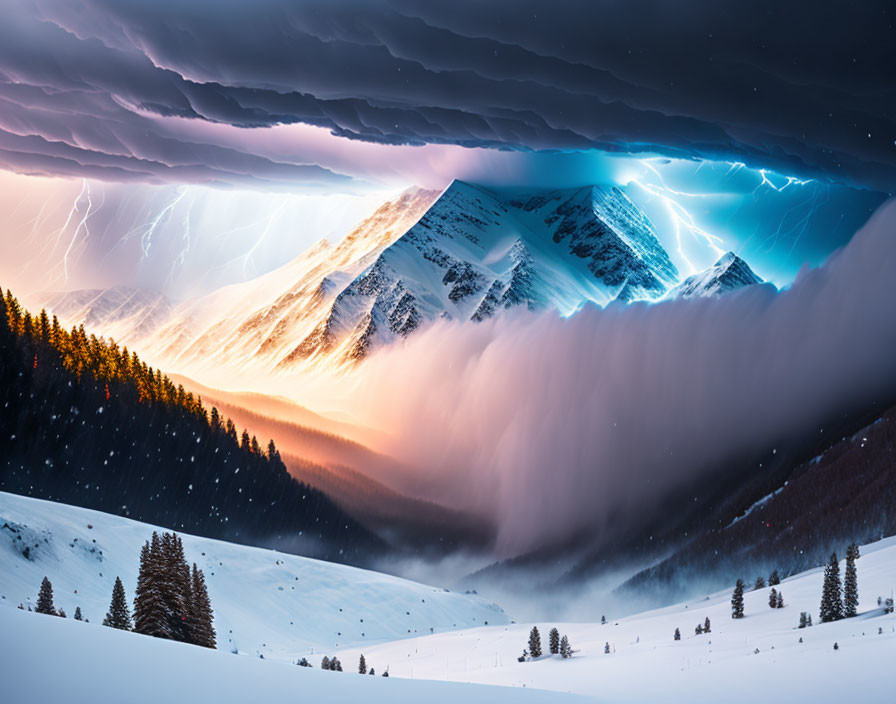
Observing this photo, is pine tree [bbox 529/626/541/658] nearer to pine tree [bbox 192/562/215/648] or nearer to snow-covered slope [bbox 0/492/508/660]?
snow-covered slope [bbox 0/492/508/660]

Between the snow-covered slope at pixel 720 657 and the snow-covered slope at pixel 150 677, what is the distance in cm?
512

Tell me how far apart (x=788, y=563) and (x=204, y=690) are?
210 meters

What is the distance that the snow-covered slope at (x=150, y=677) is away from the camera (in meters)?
10.4

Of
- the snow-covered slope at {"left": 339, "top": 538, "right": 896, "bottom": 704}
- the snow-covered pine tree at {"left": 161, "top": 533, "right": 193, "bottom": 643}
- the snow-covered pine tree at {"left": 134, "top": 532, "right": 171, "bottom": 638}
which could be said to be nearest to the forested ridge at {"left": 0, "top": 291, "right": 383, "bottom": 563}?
the snow-covered slope at {"left": 339, "top": 538, "right": 896, "bottom": 704}

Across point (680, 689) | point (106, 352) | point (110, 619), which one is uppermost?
point (106, 352)

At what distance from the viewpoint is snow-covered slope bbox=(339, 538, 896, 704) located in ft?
84.9

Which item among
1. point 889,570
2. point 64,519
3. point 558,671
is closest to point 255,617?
point 64,519

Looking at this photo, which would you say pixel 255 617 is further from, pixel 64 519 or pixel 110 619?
pixel 110 619

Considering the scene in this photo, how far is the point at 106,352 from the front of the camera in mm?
120062

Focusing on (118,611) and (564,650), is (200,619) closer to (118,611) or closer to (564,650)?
(118,611)

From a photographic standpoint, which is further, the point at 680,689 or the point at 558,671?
the point at 558,671

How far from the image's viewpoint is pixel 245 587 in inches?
3344

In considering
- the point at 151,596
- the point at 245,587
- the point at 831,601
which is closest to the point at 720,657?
the point at 831,601

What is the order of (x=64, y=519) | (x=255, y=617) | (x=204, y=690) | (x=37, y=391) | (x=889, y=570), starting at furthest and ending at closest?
(x=37, y=391)
(x=255, y=617)
(x=64, y=519)
(x=889, y=570)
(x=204, y=690)
